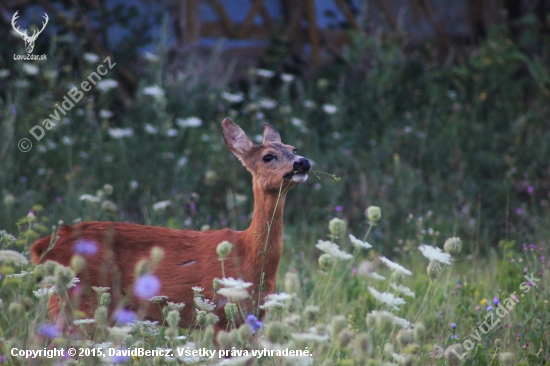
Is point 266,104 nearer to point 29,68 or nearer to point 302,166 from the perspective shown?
point 29,68

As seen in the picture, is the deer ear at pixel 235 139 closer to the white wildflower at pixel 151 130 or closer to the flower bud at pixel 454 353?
the flower bud at pixel 454 353

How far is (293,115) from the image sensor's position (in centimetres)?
747

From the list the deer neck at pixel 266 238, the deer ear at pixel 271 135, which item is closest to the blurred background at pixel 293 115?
the deer ear at pixel 271 135

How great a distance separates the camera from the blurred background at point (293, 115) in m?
5.37

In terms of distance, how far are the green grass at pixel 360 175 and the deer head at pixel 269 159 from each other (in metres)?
0.56

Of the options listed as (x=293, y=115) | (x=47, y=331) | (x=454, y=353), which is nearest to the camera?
(x=454, y=353)

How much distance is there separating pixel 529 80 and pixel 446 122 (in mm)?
1638

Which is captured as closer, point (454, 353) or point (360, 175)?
point (454, 353)

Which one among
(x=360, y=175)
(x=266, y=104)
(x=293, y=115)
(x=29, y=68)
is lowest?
(x=360, y=175)

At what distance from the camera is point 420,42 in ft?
33.8

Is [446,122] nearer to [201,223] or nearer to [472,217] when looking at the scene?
[472,217]

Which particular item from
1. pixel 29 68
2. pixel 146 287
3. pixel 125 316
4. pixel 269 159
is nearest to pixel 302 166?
pixel 269 159

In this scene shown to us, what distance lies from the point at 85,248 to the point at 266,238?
0.77 meters

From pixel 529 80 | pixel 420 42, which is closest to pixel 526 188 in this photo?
pixel 529 80
